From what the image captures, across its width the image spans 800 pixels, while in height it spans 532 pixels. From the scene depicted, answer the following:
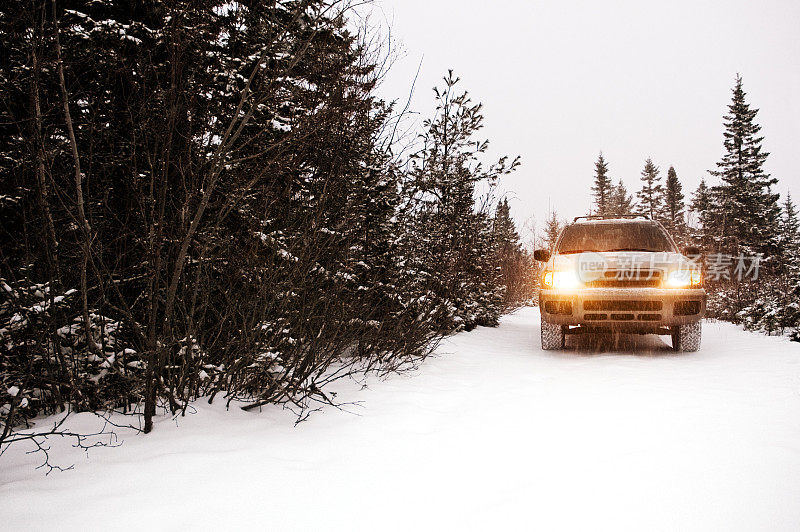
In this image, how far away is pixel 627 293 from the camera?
5.70m

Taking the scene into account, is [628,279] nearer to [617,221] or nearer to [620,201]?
[617,221]

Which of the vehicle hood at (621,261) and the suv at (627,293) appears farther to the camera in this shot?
the vehicle hood at (621,261)

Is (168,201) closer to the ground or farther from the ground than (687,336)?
farther from the ground

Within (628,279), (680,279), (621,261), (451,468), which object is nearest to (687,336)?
(680,279)

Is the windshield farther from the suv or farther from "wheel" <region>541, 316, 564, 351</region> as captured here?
"wheel" <region>541, 316, 564, 351</region>

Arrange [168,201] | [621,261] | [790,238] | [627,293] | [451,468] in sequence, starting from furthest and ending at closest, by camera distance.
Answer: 1. [790,238]
2. [621,261]
3. [627,293]
4. [168,201]
5. [451,468]

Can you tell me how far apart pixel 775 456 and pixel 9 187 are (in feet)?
16.3

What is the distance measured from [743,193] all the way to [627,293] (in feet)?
93.5

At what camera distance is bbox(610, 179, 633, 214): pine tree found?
169 feet

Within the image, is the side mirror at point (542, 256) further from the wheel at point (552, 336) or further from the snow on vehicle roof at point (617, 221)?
the snow on vehicle roof at point (617, 221)

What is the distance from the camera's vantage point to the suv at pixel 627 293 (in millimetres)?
5719

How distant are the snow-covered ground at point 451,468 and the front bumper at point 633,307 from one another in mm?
1683

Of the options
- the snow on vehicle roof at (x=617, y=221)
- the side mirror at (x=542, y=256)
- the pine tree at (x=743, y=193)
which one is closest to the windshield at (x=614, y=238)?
the snow on vehicle roof at (x=617, y=221)

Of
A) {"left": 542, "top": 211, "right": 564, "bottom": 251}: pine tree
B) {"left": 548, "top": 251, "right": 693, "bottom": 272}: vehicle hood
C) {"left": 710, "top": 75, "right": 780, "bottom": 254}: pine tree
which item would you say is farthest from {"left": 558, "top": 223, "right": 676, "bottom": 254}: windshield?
{"left": 542, "top": 211, "right": 564, "bottom": 251}: pine tree
